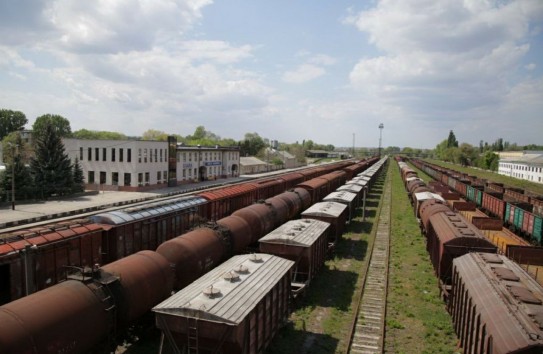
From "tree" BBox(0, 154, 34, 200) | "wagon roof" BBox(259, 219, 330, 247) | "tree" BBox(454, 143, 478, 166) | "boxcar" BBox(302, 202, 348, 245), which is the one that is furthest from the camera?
"tree" BBox(454, 143, 478, 166)

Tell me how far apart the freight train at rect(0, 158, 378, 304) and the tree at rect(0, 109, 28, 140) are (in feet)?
426

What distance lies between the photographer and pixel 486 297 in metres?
12.1

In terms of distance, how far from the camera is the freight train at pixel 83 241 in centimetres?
1423

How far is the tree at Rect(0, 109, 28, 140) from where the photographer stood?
128m

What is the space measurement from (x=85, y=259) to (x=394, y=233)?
24922mm

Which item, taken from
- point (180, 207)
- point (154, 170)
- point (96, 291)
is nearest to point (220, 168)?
point (154, 170)

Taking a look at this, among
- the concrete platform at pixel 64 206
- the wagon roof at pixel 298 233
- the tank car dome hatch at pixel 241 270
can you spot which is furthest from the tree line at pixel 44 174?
the tank car dome hatch at pixel 241 270

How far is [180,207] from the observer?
78.9 ft

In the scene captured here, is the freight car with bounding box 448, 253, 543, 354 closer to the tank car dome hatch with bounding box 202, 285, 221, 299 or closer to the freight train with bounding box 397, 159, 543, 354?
the freight train with bounding box 397, 159, 543, 354

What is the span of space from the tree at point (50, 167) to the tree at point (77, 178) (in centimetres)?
138

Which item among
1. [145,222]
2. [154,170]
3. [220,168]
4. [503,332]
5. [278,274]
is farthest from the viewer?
[220,168]

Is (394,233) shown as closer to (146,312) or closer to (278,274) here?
(278,274)

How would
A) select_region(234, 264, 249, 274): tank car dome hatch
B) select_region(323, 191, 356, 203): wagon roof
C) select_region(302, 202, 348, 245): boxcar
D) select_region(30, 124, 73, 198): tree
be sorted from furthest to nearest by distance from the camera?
select_region(30, 124, 73, 198): tree < select_region(323, 191, 356, 203): wagon roof < select_region(302, 202, 348, 245): boxcar < select_region(234, 264, 249, 274): tank car dome hatch

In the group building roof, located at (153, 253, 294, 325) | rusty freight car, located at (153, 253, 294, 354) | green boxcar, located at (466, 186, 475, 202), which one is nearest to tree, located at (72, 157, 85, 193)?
building roof, located at (153, 253, 294, 325)
